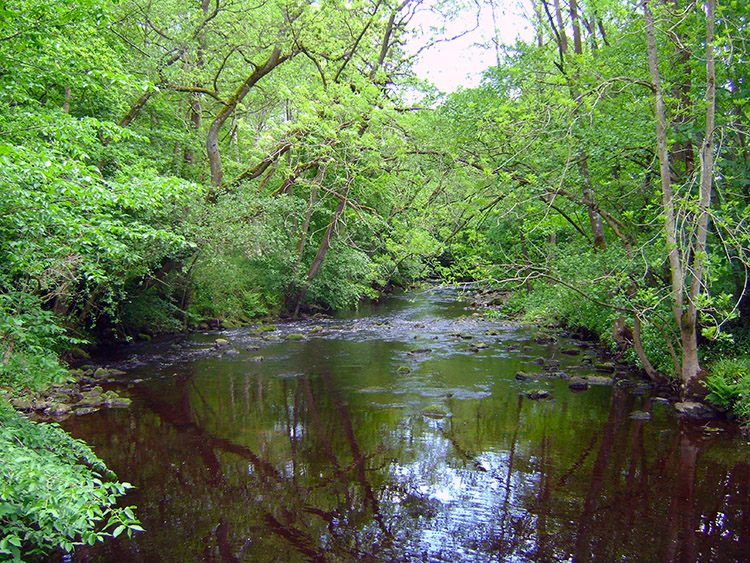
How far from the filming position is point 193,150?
18.5 metres

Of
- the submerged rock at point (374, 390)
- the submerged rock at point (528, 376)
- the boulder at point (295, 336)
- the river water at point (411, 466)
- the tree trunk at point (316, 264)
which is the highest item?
the tree trunk at point (316, 264)

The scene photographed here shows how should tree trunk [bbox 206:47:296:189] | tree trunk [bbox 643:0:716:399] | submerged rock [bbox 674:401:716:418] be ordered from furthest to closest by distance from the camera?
1. tree trunk [bbox 206:47:296:189]
2. submerged rock [bbox 674:401:716:418]
3. tree trunk [bbox 643:0:716:399]

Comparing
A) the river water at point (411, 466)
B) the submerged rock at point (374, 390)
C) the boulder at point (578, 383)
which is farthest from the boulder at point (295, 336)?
the boulder at point (578, 383)

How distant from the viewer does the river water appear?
19.8 ft

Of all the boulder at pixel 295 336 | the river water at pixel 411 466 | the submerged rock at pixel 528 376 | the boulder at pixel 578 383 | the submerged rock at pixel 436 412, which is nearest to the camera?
the river water at pixel 411 466

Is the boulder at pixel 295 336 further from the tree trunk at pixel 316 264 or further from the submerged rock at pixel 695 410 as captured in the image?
the submerged rock at pixel 695 410

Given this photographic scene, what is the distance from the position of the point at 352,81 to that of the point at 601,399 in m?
11.6

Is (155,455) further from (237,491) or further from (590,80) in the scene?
(590,80)

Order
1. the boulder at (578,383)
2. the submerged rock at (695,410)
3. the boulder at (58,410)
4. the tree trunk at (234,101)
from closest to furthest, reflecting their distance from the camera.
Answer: the submerged rock at (695,410) < the boulder at (58,410) < the boulder at (578,383) < the tree trunk at (234,101)

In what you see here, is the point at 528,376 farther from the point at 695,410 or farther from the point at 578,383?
the point at 695,410

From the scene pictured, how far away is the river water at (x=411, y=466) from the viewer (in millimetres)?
6039

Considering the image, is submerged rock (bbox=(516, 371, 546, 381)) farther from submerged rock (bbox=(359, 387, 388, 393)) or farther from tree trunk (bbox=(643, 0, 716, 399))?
submerged rock (bbox=(359, 387, 388, 393))

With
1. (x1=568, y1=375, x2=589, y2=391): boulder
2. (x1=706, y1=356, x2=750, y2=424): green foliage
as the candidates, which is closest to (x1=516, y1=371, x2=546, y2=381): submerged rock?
(x1=568, y1=375, x2=589, y2=391): boulder

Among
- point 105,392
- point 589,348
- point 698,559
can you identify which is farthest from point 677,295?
point 105,392
